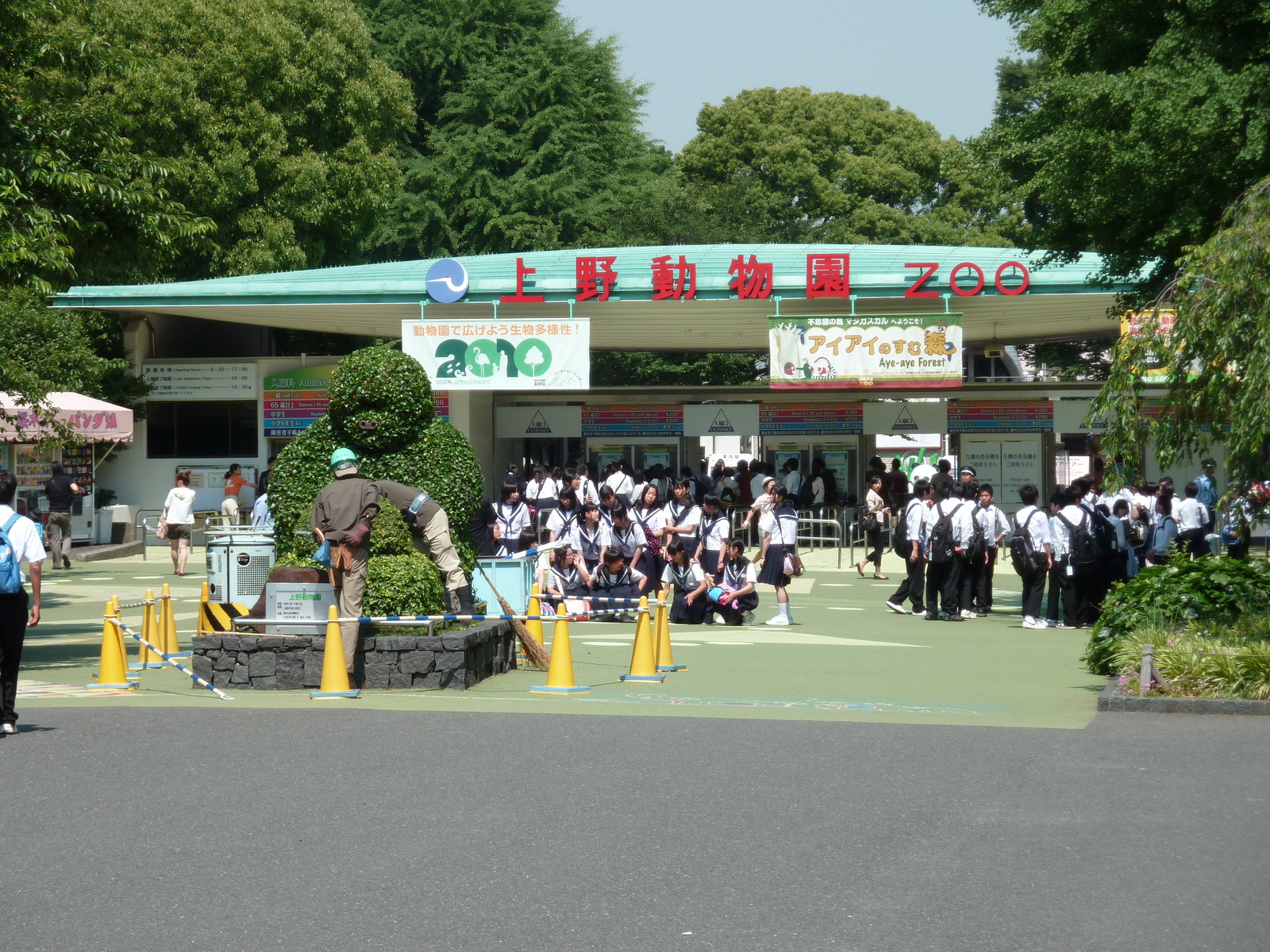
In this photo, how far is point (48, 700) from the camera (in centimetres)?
1097

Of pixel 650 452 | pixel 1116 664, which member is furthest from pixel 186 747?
pixel 650 452

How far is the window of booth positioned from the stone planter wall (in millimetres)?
20519

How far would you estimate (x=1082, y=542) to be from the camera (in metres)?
15.9

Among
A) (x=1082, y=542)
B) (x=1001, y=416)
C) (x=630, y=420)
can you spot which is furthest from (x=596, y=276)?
(x=1082, y=542)

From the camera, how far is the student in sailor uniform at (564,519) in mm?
17266

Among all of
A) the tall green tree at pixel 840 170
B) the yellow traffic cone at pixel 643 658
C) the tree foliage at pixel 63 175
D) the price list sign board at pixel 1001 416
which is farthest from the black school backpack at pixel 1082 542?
the tall green tree at pixel 840 170

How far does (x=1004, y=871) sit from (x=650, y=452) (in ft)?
84.0

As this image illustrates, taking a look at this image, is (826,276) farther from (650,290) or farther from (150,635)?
(150,635)

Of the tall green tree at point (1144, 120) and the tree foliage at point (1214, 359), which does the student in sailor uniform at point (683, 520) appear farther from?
the tree foliage at point (1214, 359)

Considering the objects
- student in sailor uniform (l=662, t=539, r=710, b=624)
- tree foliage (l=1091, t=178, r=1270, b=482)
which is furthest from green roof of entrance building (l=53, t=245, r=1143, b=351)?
tree foliage (l=1091, t=178, r=1270, b=482)

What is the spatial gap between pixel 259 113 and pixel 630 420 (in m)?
11.3

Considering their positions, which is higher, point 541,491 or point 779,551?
point 541,491

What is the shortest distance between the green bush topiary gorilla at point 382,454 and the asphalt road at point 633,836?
267cm

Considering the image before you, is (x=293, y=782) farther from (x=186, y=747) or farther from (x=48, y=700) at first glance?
(x=48, y=700)
